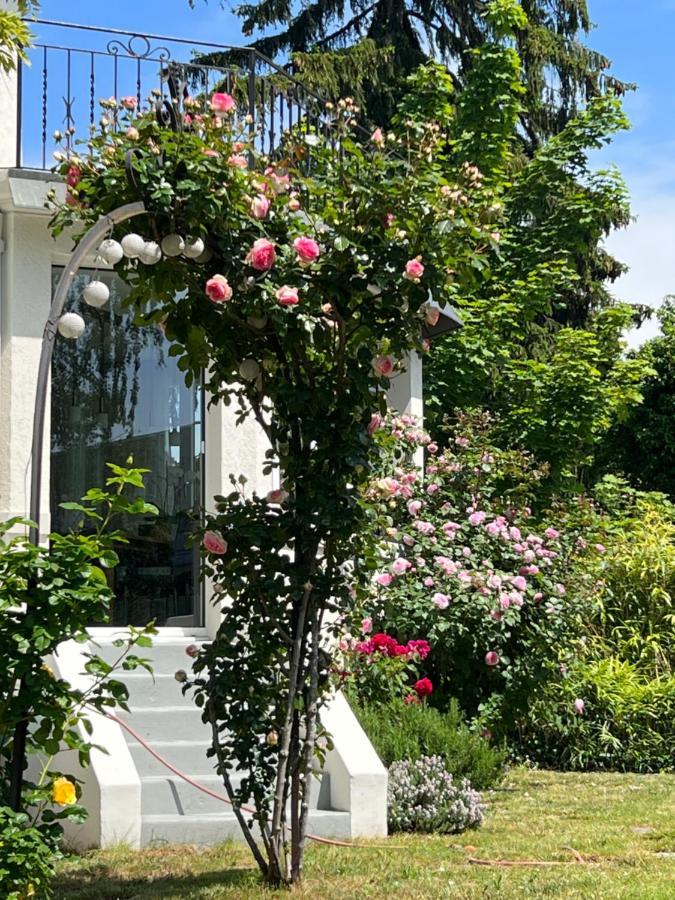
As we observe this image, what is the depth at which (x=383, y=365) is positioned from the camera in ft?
19.2

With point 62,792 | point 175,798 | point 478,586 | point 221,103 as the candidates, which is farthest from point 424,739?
point 221,103

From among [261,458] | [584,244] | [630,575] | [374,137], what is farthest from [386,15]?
[374,137]

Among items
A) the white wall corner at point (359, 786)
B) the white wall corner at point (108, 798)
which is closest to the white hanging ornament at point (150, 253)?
the white wall corner at point (108, 798)

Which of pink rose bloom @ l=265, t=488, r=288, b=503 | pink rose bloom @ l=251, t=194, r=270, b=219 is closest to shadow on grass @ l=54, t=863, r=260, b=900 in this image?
pink rose bloom @ l=265, t=488, r=288, b=503

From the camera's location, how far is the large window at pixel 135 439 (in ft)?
31.9

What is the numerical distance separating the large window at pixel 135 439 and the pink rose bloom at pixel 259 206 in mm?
4537

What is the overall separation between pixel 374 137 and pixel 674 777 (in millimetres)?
7089

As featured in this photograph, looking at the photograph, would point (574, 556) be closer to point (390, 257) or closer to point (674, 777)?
point (674, 777)

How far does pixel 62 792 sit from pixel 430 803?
3534mm

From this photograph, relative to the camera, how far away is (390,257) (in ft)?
18.4

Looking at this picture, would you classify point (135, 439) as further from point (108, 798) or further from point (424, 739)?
point (108, 798)

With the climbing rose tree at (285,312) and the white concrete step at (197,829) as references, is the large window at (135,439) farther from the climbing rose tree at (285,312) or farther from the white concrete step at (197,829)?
the climbing rose tree at (285,312)

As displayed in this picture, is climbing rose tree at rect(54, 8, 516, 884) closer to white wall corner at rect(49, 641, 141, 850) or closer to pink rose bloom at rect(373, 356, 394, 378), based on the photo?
pink rose bloom at rect(373, 356, 394, 378)

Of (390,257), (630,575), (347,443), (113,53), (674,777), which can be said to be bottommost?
(674,777)
